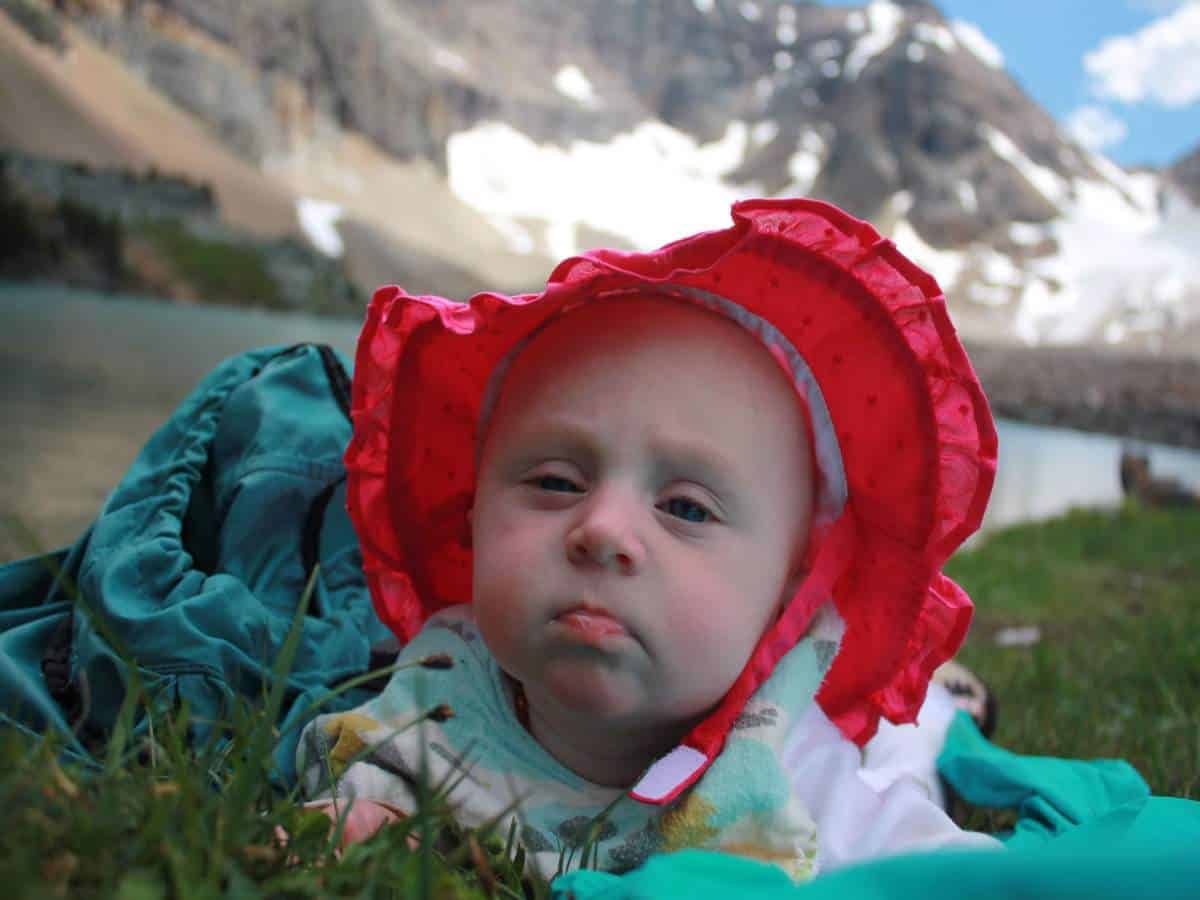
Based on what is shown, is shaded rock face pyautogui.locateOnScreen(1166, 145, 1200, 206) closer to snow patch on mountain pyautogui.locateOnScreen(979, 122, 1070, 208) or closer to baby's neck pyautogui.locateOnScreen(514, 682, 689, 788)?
snow patch on mountain pyautogui.locateOnScreen(979, 122, 1070, 208)

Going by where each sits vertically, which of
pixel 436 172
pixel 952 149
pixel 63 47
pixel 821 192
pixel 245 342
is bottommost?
pixel 245 342

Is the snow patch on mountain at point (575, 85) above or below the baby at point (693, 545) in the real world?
above

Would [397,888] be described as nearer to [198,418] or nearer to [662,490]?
[662,490]

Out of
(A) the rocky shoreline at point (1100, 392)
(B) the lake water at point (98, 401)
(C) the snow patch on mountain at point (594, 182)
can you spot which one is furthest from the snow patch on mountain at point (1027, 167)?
(B) the lake water at point (98, 401)

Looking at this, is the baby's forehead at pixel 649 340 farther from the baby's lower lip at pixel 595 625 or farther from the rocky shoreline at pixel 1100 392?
the rocky shoreline at pixel 1100 392

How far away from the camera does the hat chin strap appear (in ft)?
2.85

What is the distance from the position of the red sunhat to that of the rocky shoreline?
1056 centimetres

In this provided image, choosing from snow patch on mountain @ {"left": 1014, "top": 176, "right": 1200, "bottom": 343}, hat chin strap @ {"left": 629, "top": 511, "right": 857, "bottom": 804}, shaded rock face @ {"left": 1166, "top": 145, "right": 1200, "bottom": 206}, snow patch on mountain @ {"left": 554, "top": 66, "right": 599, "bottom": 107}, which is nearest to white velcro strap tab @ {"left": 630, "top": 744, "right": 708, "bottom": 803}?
hat chin strap @ {"left": 629, "top": 511, "right": 857, "bottom": 804}

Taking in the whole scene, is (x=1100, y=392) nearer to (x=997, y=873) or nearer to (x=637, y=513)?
(x=637, y=513)

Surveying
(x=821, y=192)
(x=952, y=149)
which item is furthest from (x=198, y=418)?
(x=952, y=149)

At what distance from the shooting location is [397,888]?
0.58m

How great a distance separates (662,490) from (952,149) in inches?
2902

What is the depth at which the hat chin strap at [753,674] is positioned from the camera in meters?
0.87

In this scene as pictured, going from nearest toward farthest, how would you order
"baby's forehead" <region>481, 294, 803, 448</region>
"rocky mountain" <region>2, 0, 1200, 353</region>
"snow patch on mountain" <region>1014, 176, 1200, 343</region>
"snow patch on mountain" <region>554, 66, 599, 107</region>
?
"baby's forehead" <region>481, 294, 803, 448</region> → "rocky mountain" <region>2, 0, 1200, 353</region> → "snow patch on mountain" <region>1014, 176, 1200, 343</region> → "snow patch on mountain" <region>554, 66, 599, 107</region>
